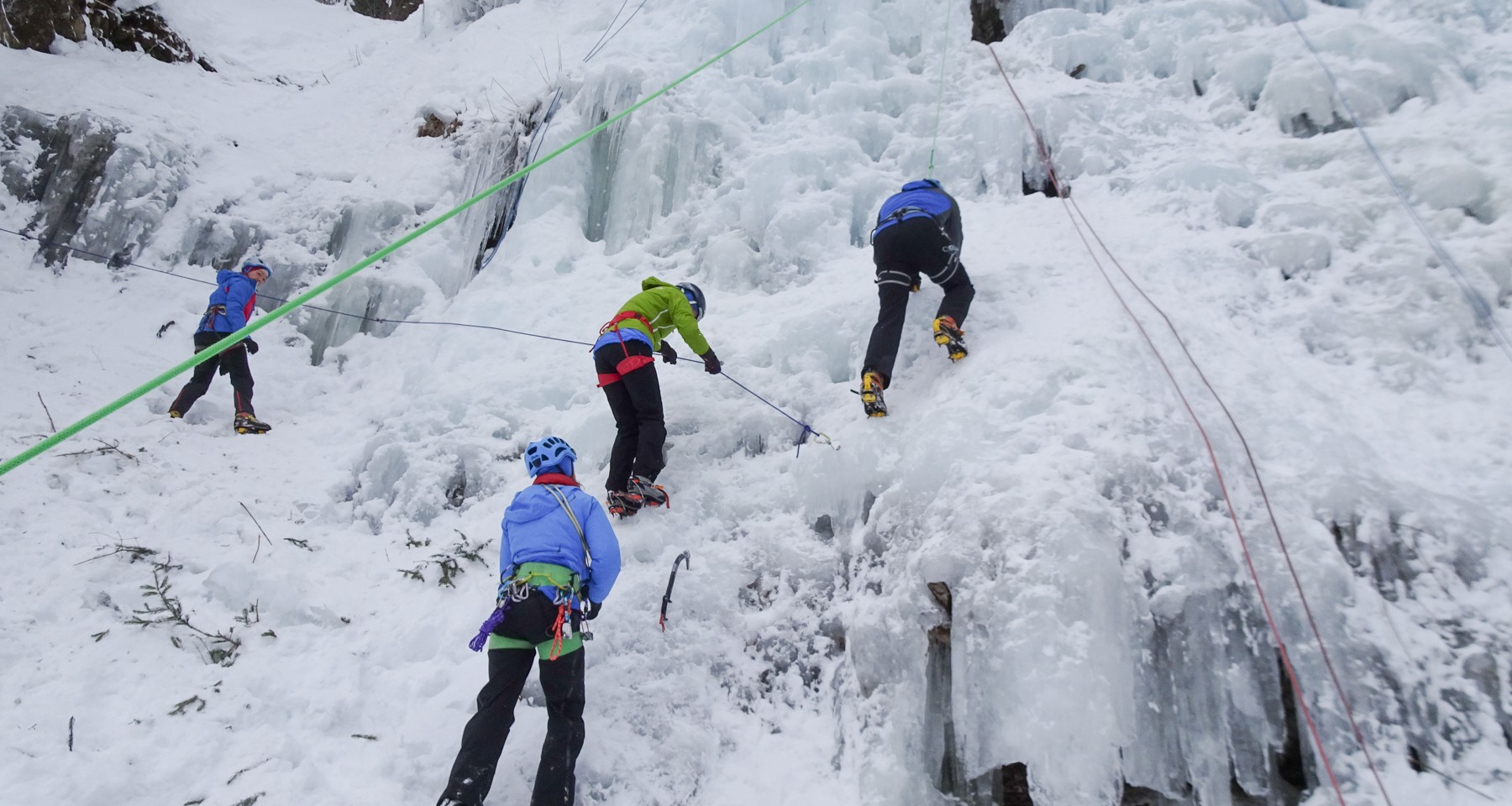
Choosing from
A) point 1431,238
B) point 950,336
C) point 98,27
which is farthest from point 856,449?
point 98,27

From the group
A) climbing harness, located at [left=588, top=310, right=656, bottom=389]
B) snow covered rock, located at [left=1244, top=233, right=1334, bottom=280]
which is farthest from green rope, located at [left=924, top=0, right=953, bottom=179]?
climbing harness, located at [left=588, top=310, right=656, bottom=389]

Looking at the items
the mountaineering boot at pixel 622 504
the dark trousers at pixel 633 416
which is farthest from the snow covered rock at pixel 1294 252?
the mountaineering boot at pixel 622 504

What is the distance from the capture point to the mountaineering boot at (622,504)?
406 centimetres

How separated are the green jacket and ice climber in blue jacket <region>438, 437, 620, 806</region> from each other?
4.25ft

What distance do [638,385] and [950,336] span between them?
1.68 m

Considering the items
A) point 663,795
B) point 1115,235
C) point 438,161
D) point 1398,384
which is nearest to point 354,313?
point 438,161

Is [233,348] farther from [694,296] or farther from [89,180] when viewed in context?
[694,296]

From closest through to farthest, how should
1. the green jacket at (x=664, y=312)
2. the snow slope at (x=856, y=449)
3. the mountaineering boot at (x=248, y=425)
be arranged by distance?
the snow slope at (x=856, y=449) → the green jacket at (x=664, y=312) → the mountaineering boot at (x=248, y=425)

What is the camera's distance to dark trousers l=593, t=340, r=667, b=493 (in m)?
4.12

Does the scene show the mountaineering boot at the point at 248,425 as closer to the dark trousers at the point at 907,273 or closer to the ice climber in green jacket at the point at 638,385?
the ice climber in green jacket at the point at 638,385

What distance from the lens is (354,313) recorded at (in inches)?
259

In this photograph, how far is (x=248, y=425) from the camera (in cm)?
544

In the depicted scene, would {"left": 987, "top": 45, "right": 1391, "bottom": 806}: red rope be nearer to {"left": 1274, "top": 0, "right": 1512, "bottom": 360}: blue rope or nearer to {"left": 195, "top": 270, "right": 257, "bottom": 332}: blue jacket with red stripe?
{"left": 1274, "top": 0, "right": 1512, "bottom": 360}: blue rope

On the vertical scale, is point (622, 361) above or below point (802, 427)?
above
